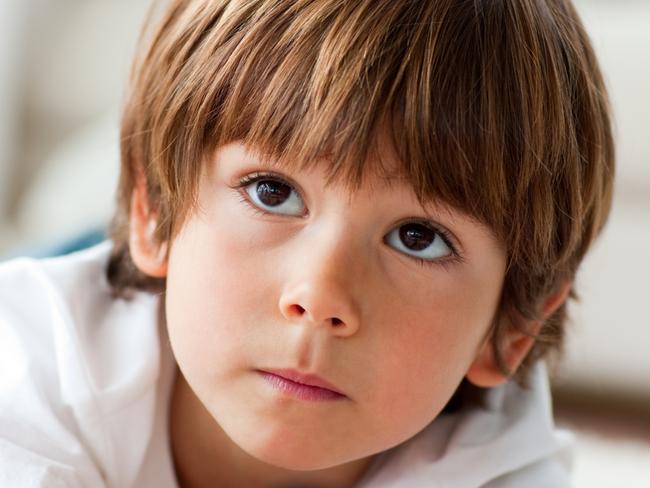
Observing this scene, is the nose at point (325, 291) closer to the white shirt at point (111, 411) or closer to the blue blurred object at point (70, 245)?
the white shirt at point (111, 411)

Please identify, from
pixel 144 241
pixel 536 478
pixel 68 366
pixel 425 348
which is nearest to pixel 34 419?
pixel 68 366

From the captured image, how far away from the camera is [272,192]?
669 mm

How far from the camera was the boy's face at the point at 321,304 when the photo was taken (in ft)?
2.08

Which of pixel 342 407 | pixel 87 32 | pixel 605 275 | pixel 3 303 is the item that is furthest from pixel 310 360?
pixel 87 32

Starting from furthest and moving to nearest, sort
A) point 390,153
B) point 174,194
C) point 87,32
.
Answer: point 87,32 < point 174,194 < point 390,153

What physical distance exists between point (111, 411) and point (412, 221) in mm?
294

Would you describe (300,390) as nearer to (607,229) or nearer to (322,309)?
(322,309)

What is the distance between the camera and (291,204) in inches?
26.1

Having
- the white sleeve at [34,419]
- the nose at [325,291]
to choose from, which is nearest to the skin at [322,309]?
the nose at [325,291]

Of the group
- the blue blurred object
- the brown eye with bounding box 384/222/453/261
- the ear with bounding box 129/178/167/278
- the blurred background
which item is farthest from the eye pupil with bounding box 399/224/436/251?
the blue blurred object

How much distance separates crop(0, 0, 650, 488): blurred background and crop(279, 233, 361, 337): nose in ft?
1.60

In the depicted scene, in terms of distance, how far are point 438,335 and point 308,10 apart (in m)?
0.24

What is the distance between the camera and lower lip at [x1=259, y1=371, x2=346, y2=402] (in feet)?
2.19

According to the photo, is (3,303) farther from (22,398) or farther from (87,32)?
(87,32)
